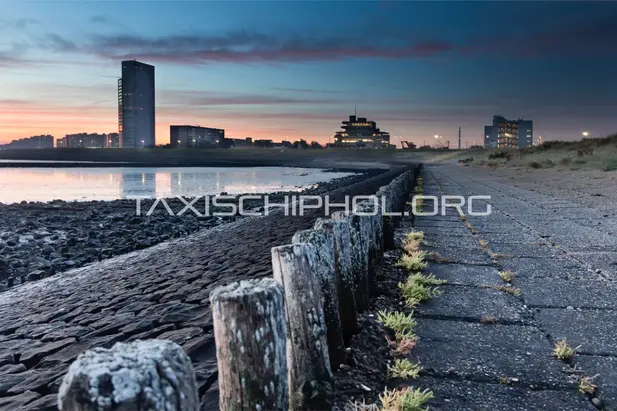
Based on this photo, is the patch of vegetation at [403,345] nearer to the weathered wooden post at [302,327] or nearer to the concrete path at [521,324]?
the concrete path at [521,324]

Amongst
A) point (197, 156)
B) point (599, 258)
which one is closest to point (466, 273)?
point (599, 258)

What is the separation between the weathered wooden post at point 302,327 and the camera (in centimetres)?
274

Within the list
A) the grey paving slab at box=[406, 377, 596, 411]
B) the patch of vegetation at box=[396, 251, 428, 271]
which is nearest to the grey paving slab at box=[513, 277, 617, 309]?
the patch of vegetation at box=[396, 251, 428, 271]

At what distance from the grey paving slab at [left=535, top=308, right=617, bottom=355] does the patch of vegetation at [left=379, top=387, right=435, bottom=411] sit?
4.93ft

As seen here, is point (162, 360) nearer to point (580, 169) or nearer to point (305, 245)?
point (305, 245)

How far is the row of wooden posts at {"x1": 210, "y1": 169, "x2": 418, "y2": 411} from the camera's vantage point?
2.00 meters

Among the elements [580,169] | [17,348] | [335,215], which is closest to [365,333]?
[335,215]

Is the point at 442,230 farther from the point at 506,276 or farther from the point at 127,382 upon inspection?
the point at 127,382

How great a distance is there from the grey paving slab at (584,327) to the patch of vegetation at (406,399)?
4.93ft

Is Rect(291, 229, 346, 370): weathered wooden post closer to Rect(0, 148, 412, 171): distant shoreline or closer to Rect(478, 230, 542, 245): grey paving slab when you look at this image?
Rect(478, 230, 542, 245): grey paving slab

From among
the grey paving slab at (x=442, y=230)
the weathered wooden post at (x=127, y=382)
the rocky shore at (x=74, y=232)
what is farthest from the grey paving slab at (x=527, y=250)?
the rocky shore at (x=74, y=232)

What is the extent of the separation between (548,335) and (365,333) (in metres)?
1.40

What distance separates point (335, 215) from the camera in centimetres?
445

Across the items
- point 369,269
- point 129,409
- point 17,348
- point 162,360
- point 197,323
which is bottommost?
point 17,348
